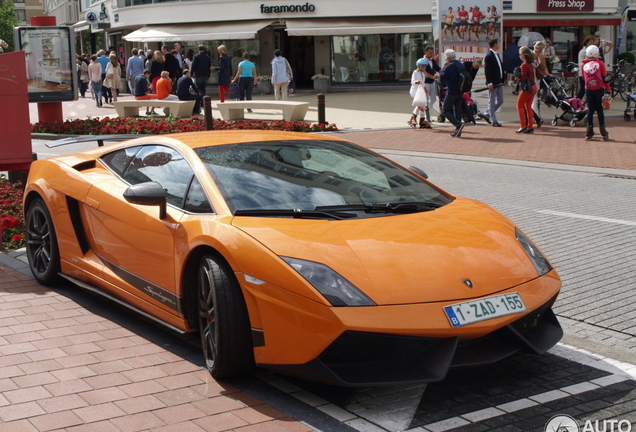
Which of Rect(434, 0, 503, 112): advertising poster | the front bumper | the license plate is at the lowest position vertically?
the front bumper

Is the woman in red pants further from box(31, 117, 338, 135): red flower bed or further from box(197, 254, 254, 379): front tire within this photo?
box(197, 254, 254, 379): front tire

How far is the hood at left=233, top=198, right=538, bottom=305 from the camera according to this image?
12.5 feet

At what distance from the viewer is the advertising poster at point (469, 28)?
21.9 metres

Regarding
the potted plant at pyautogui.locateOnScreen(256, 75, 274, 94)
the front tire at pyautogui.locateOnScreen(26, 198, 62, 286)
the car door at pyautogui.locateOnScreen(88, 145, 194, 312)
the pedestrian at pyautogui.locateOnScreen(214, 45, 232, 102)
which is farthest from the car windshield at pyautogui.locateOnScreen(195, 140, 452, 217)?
the potted plant at pyautogui.locateOnScreen(256, 75, 274, 94)

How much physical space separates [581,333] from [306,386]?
187cm

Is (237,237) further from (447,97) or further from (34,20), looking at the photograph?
(34,20)

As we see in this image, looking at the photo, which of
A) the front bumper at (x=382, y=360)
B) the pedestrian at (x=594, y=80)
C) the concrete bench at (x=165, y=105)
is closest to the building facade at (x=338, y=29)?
the concrete bench at (x=165, y=105)

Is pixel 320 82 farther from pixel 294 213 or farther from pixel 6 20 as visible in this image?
pixel 6 20

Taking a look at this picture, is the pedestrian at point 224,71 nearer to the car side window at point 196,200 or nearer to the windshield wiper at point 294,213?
the car side window at point 196,200

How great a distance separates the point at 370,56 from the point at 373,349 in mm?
35111

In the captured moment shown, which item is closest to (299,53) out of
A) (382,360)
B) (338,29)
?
(338,29)

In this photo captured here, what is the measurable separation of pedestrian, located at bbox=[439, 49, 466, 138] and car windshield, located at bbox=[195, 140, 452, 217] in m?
12.5

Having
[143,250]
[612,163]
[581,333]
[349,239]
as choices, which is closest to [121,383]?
[143,250]

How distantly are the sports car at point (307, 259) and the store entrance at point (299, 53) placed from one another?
3403 cm
